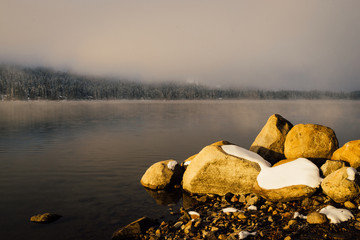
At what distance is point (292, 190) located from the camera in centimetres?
1040

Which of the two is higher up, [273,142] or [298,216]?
[273,142]

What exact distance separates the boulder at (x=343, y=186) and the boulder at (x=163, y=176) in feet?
24.2

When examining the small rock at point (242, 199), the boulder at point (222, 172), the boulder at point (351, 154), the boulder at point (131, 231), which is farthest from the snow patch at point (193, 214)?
the boulder at point (351, 154)

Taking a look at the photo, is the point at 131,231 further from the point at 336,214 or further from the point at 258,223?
the point at 336,214

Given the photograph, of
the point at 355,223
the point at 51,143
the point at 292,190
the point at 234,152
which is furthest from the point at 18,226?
the point at 51,143

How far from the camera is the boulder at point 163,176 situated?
1431 cm

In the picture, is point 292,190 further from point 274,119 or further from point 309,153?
point 274,119

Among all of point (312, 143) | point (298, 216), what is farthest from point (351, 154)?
point (298, 216)

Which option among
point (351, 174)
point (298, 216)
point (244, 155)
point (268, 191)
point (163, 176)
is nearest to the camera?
point (298, 216)

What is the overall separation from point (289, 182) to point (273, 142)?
4.98 metres

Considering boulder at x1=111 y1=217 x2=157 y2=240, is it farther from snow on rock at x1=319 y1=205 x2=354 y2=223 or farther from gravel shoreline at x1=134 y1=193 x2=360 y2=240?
snow on rock at x1=319 y1=205 x2=354 y2=223

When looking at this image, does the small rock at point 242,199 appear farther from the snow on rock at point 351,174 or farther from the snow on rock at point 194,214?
the snow on rock at point 351,174

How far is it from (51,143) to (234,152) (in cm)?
2411

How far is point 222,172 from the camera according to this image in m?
12.9
